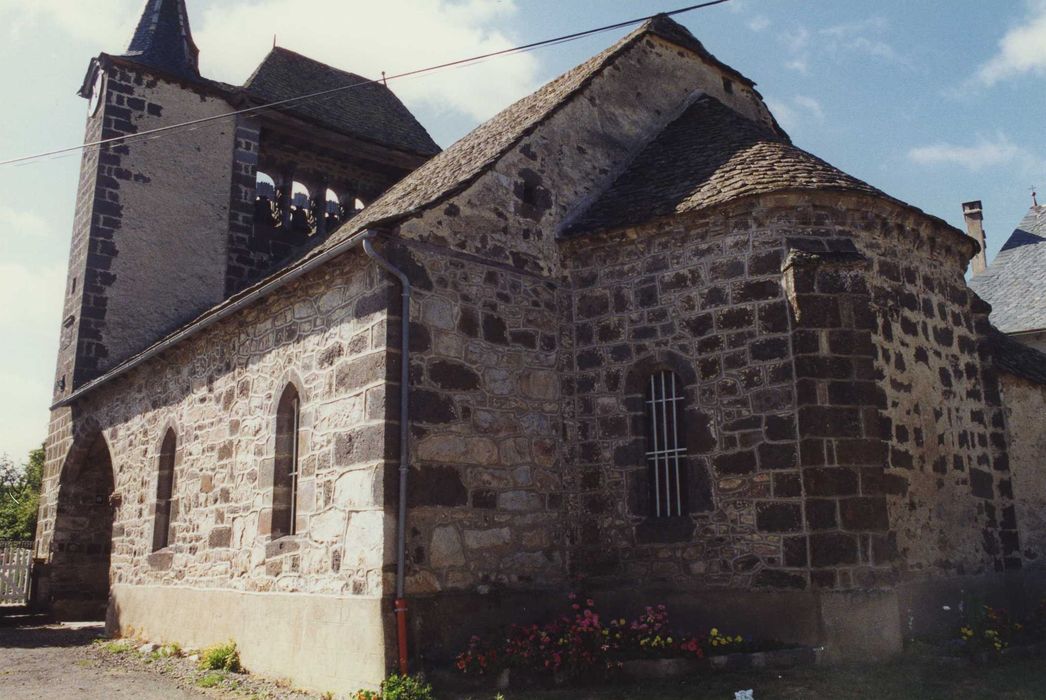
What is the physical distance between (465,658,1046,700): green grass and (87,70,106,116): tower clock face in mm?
14540

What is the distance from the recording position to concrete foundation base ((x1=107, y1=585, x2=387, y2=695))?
25.4 feet

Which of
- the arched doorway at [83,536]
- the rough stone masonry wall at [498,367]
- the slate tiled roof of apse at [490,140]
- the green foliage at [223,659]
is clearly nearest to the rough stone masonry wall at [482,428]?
the rough stone masonry wall at [498,367]

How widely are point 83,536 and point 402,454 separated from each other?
427 inches

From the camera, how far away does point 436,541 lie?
8195mm

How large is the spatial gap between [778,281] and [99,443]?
12.3 metres

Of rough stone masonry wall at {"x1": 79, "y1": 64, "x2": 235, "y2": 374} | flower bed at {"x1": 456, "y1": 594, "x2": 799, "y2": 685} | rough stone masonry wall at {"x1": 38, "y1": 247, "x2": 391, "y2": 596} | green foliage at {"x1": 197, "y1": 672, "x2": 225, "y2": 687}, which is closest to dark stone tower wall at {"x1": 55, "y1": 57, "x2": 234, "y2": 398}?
rough stone masonry wall at {"x1": 79, "y1": 64, "x2": 235, "y2": 374}

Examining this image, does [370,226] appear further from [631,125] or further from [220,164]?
[220,164]

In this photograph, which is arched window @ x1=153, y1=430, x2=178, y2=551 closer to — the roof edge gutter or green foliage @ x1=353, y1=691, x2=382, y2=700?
the roof edge gutter

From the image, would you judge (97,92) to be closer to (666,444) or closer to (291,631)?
(291,631)

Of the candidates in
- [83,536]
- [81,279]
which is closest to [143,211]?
[81,279]

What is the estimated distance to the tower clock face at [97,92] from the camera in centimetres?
1700

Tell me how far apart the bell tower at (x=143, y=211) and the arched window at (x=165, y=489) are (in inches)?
156

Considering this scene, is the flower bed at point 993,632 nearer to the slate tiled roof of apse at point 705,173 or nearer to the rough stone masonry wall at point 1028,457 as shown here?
the rough stone masonry wall at point 1028,457

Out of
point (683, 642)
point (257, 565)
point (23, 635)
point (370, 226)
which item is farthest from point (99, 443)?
point (683, 642)
